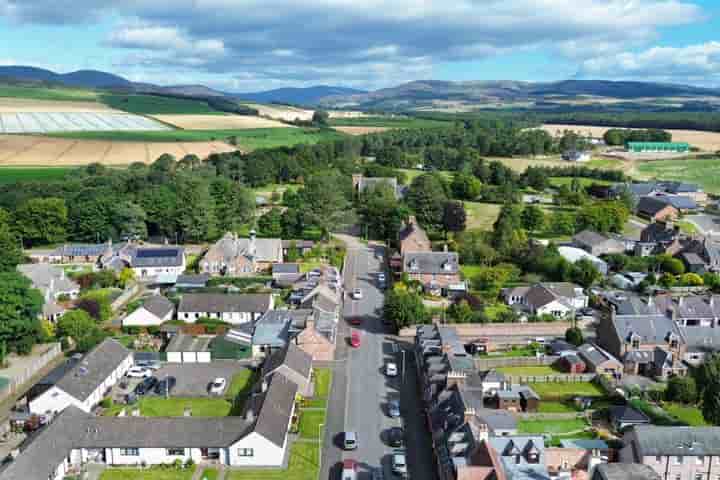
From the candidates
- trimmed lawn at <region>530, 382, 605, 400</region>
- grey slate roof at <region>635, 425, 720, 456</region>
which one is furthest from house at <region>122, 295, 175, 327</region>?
grey slate roof at <region>635, 425, 720, 456</region>

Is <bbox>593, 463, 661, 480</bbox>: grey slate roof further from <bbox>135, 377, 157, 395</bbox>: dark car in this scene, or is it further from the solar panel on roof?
the solar panel on roof

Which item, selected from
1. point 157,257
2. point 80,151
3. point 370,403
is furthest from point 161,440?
point 80,151

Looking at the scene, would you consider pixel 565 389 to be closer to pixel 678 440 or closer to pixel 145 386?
pixel 678 440

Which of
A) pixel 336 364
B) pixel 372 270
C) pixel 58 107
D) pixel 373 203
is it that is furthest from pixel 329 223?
pixel 58 107

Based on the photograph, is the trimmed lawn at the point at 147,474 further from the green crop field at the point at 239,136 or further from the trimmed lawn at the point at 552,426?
the green crop field at the point at 239,136

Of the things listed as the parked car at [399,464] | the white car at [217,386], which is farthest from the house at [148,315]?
the parked car at [399,464]

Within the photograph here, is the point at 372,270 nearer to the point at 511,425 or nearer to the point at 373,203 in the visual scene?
the point at 373,203
